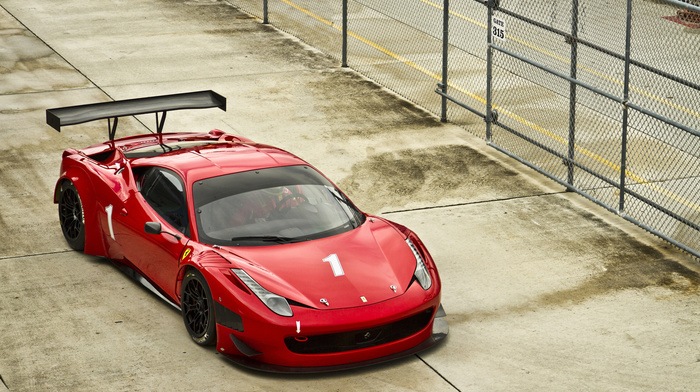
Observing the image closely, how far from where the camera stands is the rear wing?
8.99 meters

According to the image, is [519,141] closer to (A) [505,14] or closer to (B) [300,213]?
(A) [505,14]

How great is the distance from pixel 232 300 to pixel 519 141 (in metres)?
6.17

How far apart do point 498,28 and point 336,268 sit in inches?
224

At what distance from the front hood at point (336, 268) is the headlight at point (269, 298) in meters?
0.04

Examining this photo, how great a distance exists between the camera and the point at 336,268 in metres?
7.23

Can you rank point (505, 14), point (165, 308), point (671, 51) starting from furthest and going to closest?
point (505, 14) → point (671, 51) → point (165, 308)

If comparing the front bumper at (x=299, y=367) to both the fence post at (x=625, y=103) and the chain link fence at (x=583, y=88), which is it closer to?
the chain link fence at (x=583, y=88)

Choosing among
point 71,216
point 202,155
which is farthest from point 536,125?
point 71,216

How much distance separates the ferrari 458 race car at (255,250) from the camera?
6.87m

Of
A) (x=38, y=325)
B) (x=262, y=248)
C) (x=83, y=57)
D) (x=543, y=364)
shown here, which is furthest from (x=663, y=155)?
(x=83, y=57)

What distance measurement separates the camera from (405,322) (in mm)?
7117

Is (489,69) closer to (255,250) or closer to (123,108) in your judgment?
(123,108)

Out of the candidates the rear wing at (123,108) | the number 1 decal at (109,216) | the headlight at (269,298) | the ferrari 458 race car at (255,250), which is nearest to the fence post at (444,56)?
the rear wing at (123,108)

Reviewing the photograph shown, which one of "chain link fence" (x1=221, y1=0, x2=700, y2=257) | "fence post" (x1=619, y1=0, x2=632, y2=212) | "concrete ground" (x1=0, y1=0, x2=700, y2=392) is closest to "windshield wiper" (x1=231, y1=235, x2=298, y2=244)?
"concrete ground" (x1=0, y1=0, x2=700, y2=392)
